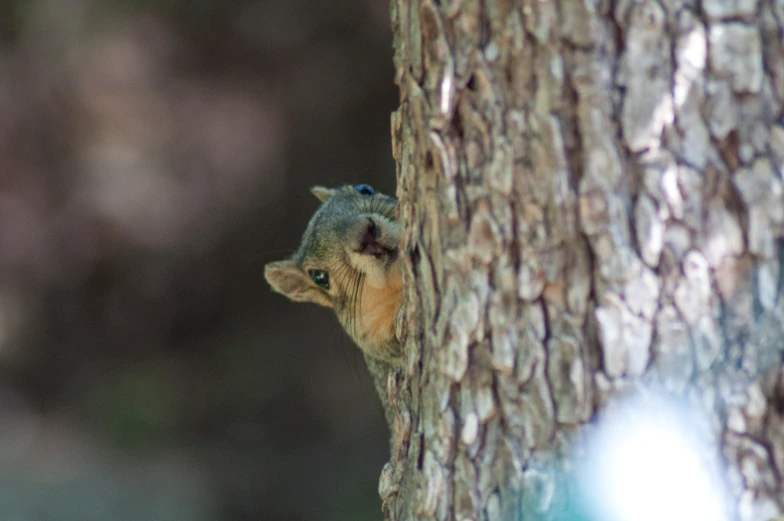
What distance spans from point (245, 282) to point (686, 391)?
21.8 feet

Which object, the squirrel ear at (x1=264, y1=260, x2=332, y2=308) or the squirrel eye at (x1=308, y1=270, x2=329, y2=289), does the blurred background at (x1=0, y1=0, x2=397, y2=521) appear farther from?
the squirrel eye at (x1=308, y1=270, x2=329, y2=289)

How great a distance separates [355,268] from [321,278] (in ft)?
1.08

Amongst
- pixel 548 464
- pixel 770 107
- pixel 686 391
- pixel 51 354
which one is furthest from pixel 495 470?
pixel 51 354

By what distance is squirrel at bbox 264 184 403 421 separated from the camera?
10.8ft

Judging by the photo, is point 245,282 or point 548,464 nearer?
point 548,464

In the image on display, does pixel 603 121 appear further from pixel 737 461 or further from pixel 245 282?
pixel 245 282

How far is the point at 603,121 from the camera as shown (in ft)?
5.64

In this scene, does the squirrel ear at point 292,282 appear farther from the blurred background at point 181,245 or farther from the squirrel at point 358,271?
the blurred background at point 181,245

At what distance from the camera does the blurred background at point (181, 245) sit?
737cm

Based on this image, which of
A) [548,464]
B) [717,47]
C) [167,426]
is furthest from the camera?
[167,426]

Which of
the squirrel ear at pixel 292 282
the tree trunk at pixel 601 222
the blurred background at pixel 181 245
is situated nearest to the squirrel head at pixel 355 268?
the squirrel ear at pixel 292 282

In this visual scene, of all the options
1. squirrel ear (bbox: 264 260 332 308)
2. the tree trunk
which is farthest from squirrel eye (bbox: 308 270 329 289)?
the tree trunk

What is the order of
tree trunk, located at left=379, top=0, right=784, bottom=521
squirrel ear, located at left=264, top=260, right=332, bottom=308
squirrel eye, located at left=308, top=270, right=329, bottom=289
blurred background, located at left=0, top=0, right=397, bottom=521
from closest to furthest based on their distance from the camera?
1. tree trunk, located at left=379, top=0, right=784, bottom=521
2. squirrel eye, located at left=308, top=270, right=329, bottom=289
3. squirrel ear, located at left=264, top=260, right=332, bottom=308
4. blurred background, located at left=0, top=0, right=397, bottom=521

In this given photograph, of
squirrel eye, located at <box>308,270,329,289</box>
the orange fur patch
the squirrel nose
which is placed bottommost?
the orange fur patch
